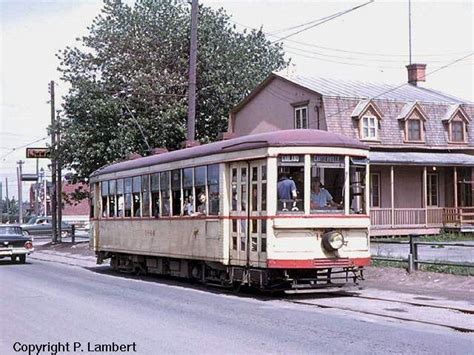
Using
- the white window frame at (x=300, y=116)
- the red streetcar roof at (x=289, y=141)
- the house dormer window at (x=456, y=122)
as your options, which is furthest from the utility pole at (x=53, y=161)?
the red streetcar roof at (x=289, y=141)

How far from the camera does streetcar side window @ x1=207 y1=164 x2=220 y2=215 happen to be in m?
16.3

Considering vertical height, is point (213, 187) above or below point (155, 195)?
above

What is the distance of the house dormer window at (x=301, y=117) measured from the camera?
115ft

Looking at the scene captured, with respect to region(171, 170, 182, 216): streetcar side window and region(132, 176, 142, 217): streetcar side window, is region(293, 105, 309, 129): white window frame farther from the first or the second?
region(171, 170, 182, 216): streetcar side window

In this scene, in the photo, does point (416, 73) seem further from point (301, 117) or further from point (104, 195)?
point (104, 195)

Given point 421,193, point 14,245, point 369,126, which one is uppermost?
point 369,126

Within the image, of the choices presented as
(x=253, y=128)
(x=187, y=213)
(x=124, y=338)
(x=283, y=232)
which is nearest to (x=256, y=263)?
(x=283, y=232)

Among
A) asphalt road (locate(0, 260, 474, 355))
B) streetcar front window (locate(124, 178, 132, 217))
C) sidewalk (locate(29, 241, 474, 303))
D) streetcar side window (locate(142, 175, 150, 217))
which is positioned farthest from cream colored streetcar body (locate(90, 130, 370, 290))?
streetcar front window (locate(124, 178, 132, 217))

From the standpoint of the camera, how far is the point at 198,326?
1112cm

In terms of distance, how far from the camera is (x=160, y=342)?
974 centimetres

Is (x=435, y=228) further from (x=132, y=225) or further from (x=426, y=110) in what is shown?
(x=132, y=225)

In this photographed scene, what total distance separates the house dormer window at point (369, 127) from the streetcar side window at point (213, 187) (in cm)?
1860

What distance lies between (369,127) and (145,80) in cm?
1058

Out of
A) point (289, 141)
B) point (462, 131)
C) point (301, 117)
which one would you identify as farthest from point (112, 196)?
point (462, 131)
